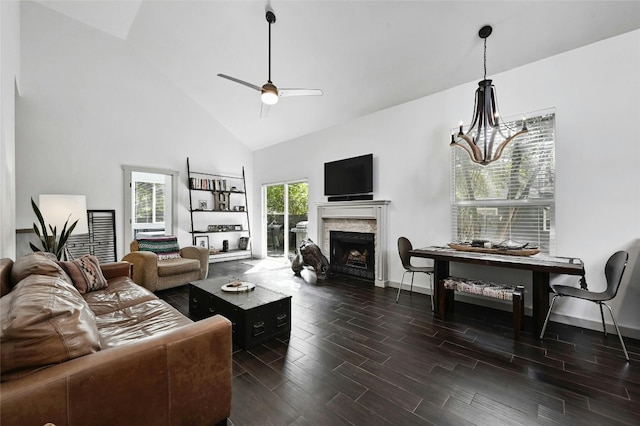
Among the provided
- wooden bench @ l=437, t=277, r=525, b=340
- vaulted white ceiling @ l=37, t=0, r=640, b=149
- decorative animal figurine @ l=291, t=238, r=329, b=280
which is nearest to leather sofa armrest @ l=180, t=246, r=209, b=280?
decorative animal figurine @ l=291, t=238, r=329, b=280

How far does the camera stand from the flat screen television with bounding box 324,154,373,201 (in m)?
4.70

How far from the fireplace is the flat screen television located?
2.57ft

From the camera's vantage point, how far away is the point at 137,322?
2.03 m

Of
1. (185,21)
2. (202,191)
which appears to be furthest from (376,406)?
(202,191)

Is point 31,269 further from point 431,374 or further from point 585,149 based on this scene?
point 585,149

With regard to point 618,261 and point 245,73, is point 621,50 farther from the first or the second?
point 245,73

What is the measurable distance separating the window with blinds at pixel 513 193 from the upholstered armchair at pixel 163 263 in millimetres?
3959

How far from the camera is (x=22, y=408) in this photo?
2.97ft

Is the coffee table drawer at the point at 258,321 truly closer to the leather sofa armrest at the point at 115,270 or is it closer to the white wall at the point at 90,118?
the leather sofa armrest at the point at 115,270

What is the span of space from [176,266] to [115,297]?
151cm

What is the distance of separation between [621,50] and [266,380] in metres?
4.47

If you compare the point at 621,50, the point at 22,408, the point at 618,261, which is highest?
the point at 621,50

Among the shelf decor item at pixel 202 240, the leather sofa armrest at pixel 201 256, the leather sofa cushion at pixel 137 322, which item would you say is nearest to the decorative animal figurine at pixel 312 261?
the leather sofa armrest at pixel 201 256

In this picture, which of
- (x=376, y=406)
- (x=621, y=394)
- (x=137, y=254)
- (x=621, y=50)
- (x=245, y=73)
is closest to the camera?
(x=376, y=406)
